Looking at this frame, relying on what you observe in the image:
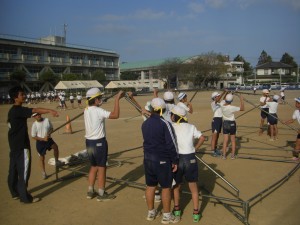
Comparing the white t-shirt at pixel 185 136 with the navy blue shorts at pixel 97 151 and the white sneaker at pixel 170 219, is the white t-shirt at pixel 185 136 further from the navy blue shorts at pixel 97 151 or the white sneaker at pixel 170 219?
the navy blue shorts at pixel 97 151

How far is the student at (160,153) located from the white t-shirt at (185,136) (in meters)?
0.26

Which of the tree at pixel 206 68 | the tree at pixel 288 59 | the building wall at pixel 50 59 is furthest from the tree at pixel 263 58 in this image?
the building wall at pixel 50 59

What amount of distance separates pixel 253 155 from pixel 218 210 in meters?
4.55

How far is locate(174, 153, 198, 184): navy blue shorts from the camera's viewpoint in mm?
5098

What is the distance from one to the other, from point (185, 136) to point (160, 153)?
0.60 metres

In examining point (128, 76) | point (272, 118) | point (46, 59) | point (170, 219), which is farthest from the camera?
point (128, 76)

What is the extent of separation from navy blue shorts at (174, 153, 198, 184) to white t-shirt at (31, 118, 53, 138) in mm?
3867

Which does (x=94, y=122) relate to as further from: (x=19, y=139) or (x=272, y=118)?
(x=272, y=118)

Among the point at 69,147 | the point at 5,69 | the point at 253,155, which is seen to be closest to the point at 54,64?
the point at 5,69

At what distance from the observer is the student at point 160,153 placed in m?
4.84

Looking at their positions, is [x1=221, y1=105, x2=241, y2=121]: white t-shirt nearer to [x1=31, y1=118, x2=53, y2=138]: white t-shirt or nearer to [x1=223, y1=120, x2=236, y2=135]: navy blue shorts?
[x1=223, y1=120, x2=236, y2=135]: navy blue shorts

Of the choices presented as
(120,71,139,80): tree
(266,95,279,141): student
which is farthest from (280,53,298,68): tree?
(266,95,279,141): student

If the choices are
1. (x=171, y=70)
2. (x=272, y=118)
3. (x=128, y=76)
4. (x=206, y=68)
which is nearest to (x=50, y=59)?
(x=128, y=76)

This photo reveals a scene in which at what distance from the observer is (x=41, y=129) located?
24.4ft
